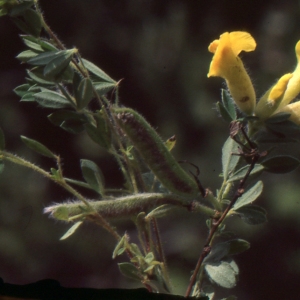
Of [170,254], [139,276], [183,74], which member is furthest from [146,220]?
[183,74]

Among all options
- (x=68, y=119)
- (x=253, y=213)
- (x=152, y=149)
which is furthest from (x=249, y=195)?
(x=68, y=119)

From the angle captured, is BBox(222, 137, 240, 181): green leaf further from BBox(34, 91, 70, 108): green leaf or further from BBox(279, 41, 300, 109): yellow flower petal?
BBox(34, 91, 70, 108): green leaf

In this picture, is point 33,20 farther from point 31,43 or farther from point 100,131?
point 100,131

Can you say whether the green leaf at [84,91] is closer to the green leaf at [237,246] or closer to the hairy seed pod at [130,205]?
the hairy seed pod at [130,205]

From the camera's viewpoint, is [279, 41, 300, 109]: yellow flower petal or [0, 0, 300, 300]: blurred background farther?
[0, 0, 300, 300]: blurred background

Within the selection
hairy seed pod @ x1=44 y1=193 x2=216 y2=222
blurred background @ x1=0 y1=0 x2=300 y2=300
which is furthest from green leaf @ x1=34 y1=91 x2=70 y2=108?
blurred background @ x1=0 y1=0 x2=300 y2=300

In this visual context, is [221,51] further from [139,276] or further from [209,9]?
[209,9]
